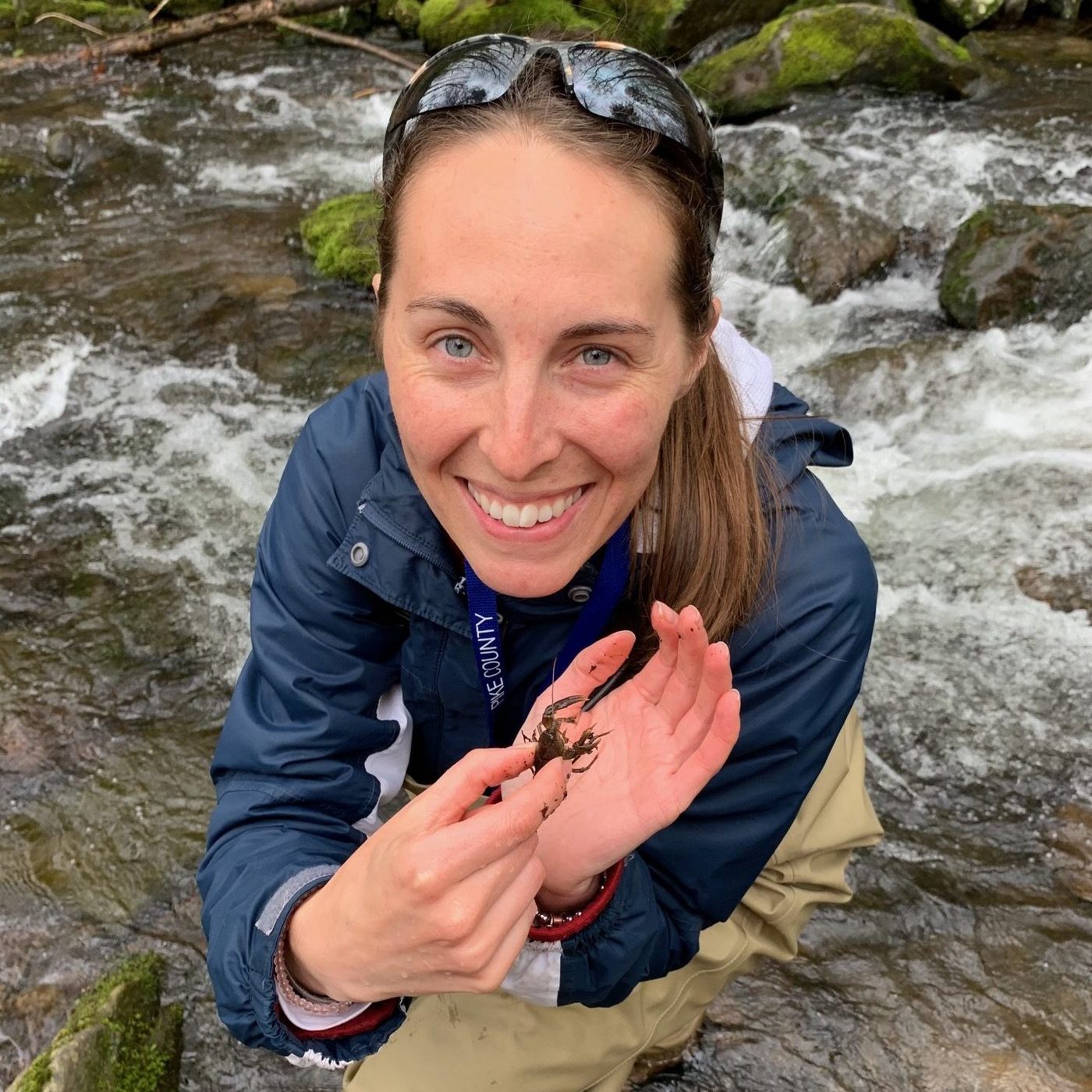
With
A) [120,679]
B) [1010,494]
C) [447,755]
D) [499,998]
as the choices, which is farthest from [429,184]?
[1010,494]

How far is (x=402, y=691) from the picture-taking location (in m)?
2.59

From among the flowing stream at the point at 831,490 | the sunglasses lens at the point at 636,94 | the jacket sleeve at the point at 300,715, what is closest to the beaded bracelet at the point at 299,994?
the jacket sleeve at the point at 300,715

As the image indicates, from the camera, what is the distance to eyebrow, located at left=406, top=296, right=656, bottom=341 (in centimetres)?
177

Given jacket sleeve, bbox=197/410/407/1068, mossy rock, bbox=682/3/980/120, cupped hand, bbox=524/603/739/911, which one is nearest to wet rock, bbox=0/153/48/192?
mossy rock, bbox=682/3/980/120

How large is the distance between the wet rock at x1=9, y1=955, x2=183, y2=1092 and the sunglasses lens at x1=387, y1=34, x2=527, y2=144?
8.86ft

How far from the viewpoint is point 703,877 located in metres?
2.26

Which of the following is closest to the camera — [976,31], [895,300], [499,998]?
[499,998]

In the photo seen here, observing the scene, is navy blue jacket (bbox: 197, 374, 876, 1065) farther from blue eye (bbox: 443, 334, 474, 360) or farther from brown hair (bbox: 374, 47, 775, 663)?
blue eye (bbox: 443, 334, 474, 360)

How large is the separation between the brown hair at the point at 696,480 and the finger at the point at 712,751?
1.51ft

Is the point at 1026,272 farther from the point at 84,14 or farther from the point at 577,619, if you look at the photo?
the point at 84,14

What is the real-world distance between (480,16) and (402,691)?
1075 cm

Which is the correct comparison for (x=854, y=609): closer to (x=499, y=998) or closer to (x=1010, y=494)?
(x=499, y=998)

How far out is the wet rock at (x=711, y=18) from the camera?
10.6 m

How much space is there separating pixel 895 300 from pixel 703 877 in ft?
19.5
